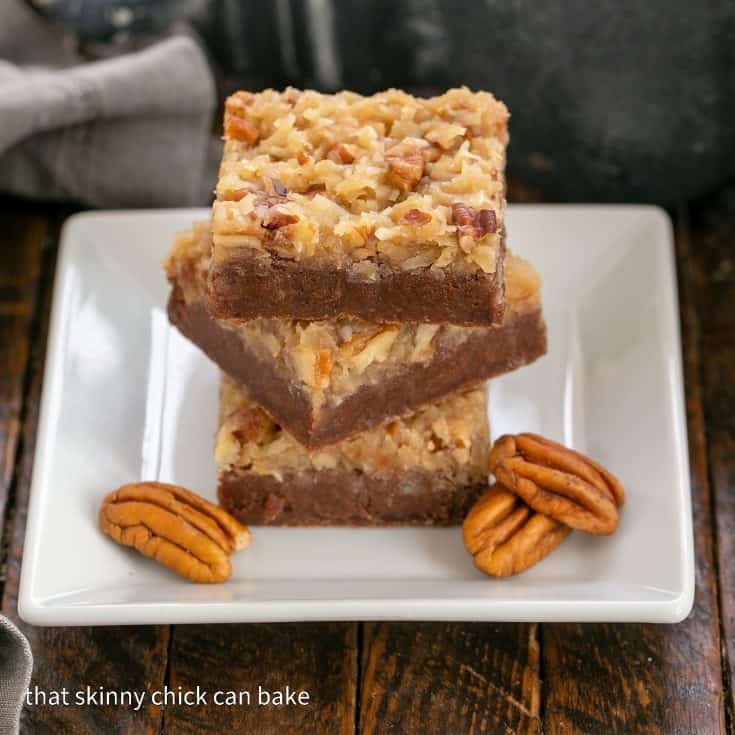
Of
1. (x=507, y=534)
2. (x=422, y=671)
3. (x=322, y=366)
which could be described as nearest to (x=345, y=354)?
(x=322, y=366)

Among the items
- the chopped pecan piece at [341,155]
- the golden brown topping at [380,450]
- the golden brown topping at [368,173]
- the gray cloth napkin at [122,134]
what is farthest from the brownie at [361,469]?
the gray cloth napkin at [122,134]

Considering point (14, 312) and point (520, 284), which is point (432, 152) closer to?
point (520, 284)

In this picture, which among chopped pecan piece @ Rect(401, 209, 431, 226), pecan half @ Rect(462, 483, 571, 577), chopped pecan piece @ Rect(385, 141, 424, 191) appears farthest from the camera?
pecan half @ Rect(462, 483, 571, 577)

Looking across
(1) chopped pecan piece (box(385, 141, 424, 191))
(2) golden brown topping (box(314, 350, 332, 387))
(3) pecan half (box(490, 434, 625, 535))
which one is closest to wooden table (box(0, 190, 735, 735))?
(3) pecan half (box(490, 434, 625, 535))

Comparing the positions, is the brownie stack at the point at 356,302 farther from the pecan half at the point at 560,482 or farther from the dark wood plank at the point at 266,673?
the dark wood plank at the point at 266,673

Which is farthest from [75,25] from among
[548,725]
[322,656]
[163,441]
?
[548,725]

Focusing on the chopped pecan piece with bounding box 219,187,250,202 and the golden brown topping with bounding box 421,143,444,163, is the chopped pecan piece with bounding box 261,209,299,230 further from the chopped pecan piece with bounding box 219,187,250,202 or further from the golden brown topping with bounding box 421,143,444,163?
the golden brown topping with bounding box 421,143,444,163
